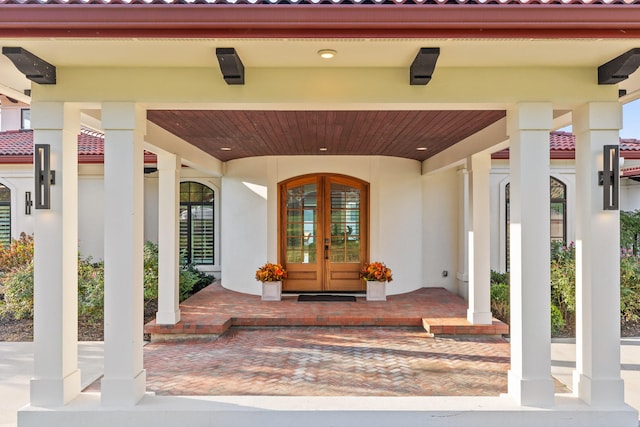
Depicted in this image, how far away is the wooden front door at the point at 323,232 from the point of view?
28.7ft

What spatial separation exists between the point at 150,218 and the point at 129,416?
7680 mm

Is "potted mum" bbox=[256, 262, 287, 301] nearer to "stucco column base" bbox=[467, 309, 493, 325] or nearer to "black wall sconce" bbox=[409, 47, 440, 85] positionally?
"stucco column base" bbox=[467, 309, 493, 325]

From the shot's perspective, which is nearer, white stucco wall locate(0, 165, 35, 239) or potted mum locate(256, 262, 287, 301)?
potted mum locate(256, 262, 287, 301)

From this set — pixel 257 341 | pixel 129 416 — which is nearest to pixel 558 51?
pixel 129 416

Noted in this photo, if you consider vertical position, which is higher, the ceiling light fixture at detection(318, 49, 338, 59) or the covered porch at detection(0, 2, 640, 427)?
the ceiling light fixture at detection(318, 49, 338, 59)

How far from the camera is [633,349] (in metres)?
5.74

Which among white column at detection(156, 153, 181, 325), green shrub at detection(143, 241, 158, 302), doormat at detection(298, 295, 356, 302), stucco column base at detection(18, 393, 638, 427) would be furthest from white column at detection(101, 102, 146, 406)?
doormat at detection(298, 295, 356, 302)

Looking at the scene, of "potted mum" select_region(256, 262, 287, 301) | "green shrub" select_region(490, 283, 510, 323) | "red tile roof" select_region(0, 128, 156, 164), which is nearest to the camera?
"green shrub" select_region(490, 283, 510, 323)

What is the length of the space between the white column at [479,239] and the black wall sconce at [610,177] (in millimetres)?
2617

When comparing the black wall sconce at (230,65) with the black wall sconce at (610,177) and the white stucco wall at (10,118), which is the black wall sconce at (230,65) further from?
the white stucco wall at (10,118)

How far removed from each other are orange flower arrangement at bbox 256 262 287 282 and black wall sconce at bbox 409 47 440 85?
5298mm

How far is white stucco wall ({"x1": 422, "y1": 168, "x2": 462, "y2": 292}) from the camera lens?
940 cm

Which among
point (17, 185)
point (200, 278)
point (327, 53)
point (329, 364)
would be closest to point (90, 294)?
point (200, 278)

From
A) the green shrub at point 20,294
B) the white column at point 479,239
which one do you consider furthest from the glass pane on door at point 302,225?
the green shrub at point 20,294
